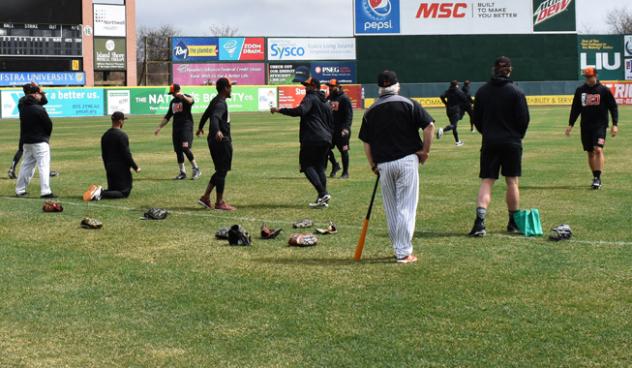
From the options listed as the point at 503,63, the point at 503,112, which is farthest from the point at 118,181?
the point at 503,63

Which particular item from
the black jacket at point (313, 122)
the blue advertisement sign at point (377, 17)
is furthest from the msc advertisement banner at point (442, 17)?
the black jacket at point (313, 122)

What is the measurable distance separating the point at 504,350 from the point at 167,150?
20835 millimetres

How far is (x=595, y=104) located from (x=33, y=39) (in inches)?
1852

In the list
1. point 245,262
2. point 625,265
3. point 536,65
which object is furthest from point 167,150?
point 536,65

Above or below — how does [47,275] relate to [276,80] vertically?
below

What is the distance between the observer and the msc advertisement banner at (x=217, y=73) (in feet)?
250

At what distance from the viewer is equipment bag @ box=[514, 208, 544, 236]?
33.5ft

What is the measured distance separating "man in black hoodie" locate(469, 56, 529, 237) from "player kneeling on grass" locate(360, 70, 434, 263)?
1.65 metres

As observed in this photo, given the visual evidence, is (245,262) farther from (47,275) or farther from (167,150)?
(167,150)

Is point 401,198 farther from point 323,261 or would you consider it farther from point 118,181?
point 118,181

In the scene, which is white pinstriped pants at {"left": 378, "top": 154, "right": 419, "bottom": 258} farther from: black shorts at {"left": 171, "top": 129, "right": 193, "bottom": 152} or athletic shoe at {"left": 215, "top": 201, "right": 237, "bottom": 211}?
black shorts at {"left": 171, "top": 129, "right": 193, "bottom": 152}

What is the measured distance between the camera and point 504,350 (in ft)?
18.8

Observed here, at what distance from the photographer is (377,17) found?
2645 inches

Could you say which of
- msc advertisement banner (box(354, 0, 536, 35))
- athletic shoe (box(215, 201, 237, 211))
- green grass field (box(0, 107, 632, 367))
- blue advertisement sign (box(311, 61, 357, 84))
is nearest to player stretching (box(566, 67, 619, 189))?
green grass field (box(0, 107, 632, 367))
